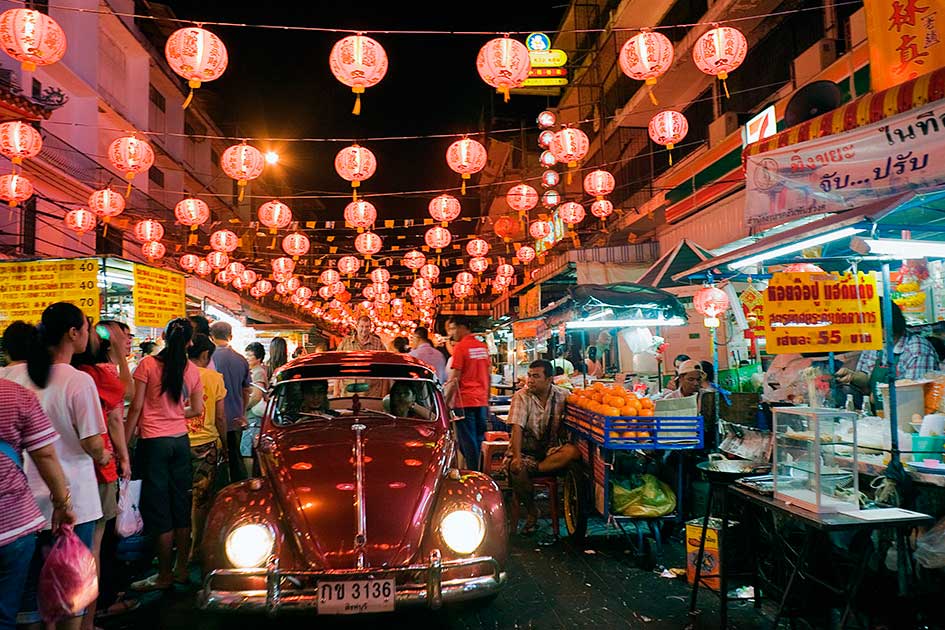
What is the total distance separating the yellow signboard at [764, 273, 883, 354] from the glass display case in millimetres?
2337

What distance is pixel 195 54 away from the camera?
8742mm

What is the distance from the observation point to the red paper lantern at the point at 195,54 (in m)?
8.69

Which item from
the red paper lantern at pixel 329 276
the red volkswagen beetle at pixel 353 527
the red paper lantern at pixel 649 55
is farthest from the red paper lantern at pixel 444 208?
the red paper lantern at pixel 329 276

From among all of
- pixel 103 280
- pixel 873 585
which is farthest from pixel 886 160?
pixel 103 280

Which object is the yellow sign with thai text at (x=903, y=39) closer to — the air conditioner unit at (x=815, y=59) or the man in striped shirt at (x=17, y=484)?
the air conditioner unit at (x=815, y=59)

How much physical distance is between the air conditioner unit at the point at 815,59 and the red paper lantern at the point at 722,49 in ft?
12.0

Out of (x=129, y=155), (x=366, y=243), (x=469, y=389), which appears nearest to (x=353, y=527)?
(x=469, y=389)

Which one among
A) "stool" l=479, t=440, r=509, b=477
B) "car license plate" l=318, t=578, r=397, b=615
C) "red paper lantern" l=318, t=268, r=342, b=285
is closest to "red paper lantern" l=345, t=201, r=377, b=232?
"stool" l=479, t=440, r=509, b=477

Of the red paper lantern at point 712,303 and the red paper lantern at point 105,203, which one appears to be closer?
the red paper lantern at point 712,303

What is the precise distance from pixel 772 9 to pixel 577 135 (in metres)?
6.39

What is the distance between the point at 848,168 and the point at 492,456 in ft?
18.4

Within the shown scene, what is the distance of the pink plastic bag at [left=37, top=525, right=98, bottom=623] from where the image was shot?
3195mm

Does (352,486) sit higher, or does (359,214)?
(359,214)

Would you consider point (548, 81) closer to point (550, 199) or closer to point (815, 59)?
point (550, 199)
